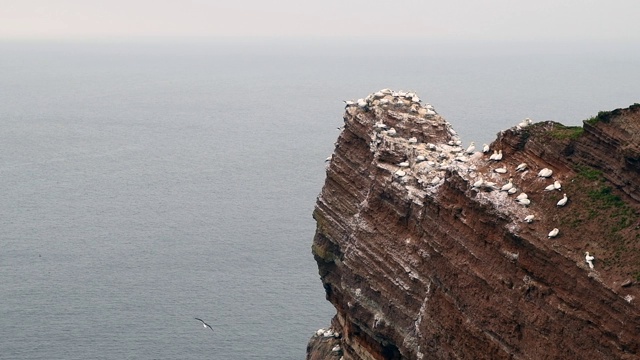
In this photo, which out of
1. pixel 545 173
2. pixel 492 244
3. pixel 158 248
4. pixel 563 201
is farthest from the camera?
pixel 158 248

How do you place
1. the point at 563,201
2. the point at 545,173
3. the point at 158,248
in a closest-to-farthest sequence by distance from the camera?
1. the point at 563,201
2. the point at 545,173
3. the point at 158,248

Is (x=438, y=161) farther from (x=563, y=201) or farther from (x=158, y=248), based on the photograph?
(x=158, y=248)

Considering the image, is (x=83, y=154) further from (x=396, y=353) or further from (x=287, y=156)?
(x=396, y=353)

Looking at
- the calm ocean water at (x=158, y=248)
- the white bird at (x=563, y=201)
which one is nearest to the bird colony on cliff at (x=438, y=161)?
the white bird at (x=563, y=201)

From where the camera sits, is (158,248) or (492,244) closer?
(492,244)

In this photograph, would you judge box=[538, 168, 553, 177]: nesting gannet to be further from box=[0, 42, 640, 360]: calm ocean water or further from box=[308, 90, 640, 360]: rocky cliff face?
box=[0, 42, 640, 360]: calm ocean water

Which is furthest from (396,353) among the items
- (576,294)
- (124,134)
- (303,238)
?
(124,134)

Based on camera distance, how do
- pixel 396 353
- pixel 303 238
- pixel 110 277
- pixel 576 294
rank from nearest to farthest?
pixel 576 294
pixel 396 353
pixel 110 277
pixel 303 238

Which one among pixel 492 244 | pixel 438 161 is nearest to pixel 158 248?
pixel 438 161

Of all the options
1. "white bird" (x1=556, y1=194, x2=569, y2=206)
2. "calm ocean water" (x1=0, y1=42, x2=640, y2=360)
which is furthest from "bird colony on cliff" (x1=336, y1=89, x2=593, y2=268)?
"calm ocean water" (x1=0, y1=42, x2=640, y2=360)
